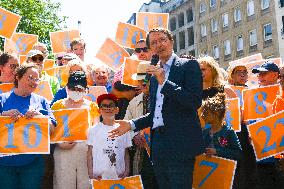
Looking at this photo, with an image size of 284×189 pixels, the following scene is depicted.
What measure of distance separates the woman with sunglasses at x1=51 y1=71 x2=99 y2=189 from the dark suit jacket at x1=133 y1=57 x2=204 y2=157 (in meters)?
1.59

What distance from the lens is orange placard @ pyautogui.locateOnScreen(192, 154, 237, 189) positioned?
186 inches

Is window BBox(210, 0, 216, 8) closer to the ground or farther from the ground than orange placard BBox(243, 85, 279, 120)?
farther from the ground

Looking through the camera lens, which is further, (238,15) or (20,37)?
(238,15)

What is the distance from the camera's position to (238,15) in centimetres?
4338

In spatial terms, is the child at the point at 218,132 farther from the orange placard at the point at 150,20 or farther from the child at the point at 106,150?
the orange placard at the point at 150,20

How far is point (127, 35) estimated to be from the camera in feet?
28.6

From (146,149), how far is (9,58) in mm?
2033

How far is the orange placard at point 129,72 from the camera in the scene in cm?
616

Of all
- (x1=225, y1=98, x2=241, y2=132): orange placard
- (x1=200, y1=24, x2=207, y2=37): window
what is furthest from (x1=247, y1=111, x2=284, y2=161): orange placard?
(x1=200, y1=24, x2=207, y2=37): window

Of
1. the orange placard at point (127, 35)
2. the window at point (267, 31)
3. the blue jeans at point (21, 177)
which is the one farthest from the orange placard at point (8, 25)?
the window at point (267, 31)

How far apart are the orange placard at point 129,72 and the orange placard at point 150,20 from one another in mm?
2757

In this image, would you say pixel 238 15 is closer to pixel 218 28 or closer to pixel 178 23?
pixel 218 28

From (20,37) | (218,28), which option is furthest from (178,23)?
(20,37)

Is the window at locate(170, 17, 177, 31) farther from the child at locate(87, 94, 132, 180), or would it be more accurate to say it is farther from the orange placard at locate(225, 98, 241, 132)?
the child at locate(87, 94, 132, 180)
